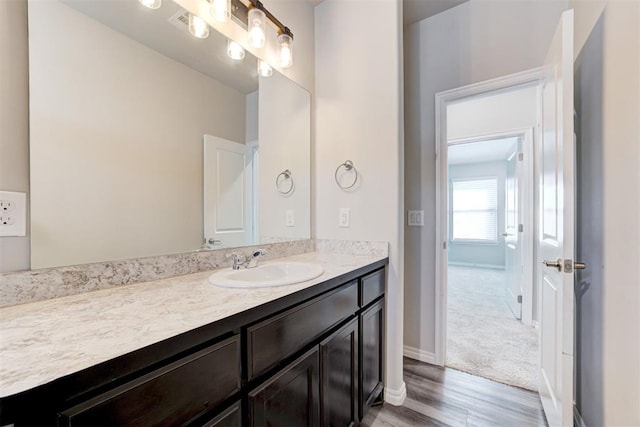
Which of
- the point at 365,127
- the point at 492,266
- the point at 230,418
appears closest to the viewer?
the point at 230,418

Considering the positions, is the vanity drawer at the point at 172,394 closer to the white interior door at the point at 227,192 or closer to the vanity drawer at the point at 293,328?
the vanity drawer at the point at 293,328

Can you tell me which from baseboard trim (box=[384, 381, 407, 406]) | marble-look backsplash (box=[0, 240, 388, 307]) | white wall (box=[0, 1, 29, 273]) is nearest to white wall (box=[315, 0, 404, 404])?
baseboard trim (box=[384, 381, 407, 406])

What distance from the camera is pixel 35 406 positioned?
0.44 m

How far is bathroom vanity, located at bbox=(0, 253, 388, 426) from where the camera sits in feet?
1.63

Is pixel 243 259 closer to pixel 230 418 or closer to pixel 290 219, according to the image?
pixel 290 219

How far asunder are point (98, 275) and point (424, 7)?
267 centimetres

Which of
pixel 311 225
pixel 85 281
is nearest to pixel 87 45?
pixel 85 281

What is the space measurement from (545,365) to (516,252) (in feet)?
5.79

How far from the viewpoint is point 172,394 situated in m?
0.64

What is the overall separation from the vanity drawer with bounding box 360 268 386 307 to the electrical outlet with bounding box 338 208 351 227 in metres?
0.40

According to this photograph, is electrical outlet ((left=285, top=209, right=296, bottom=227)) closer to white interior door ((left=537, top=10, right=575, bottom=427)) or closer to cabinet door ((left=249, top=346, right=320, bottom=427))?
cabinet door ((left=249, top=346, right=320, bottom=427))

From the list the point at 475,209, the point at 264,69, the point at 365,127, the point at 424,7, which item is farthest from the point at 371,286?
the point at 475,209

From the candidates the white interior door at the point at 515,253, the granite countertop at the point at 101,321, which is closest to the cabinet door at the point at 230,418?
the granite countertop at the point at 101,321

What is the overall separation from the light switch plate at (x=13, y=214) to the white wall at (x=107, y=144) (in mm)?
28
